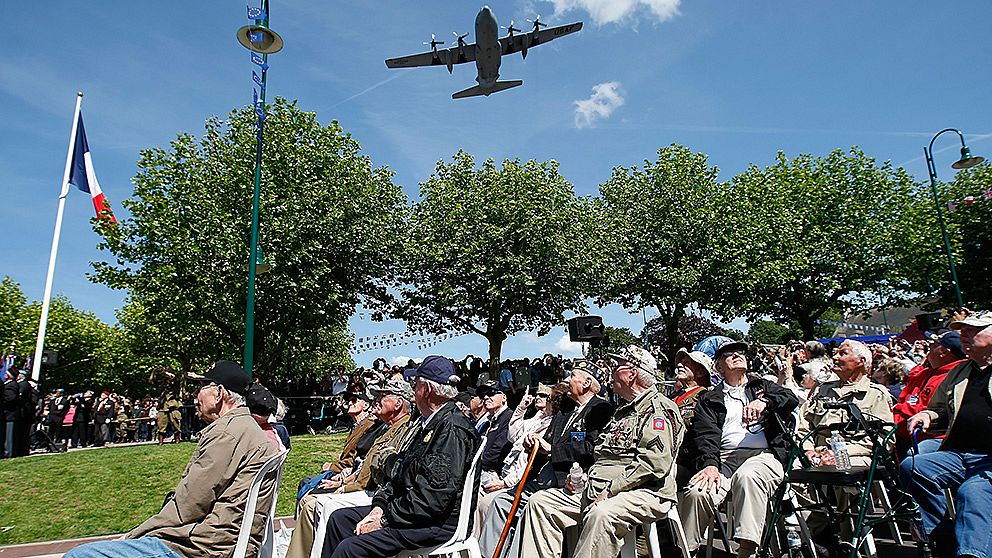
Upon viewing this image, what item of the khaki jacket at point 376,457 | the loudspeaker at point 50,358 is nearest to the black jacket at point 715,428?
the khaki jacket at point 376,457

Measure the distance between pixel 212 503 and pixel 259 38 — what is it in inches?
453

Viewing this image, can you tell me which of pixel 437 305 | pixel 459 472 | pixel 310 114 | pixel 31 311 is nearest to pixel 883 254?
pixel 437 305

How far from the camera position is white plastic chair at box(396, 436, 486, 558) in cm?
387

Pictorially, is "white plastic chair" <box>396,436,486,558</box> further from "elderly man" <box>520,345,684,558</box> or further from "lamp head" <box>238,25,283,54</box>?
"lamp head" <box>238,25,283,54</box>

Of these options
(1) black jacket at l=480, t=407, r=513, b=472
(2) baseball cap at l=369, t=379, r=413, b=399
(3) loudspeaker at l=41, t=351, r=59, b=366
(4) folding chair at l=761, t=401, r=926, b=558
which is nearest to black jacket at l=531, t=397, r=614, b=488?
(1) black jacket at l=480, t=407, r=513, b=472

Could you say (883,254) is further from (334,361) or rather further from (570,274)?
(334,361)

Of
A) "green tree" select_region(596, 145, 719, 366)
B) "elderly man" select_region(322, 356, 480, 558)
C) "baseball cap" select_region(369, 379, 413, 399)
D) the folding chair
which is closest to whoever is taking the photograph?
the folding chair

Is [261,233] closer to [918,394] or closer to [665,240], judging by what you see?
[665,240]

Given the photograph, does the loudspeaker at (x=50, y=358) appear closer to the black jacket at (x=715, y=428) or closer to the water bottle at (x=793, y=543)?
the black jacket at (x=715, y=428)

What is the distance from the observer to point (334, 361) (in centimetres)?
5484

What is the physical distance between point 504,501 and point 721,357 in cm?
221

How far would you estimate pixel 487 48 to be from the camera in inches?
828

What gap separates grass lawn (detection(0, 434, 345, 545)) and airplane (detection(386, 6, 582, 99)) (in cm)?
1376

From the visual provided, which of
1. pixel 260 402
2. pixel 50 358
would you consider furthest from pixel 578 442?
pixel 50 358
